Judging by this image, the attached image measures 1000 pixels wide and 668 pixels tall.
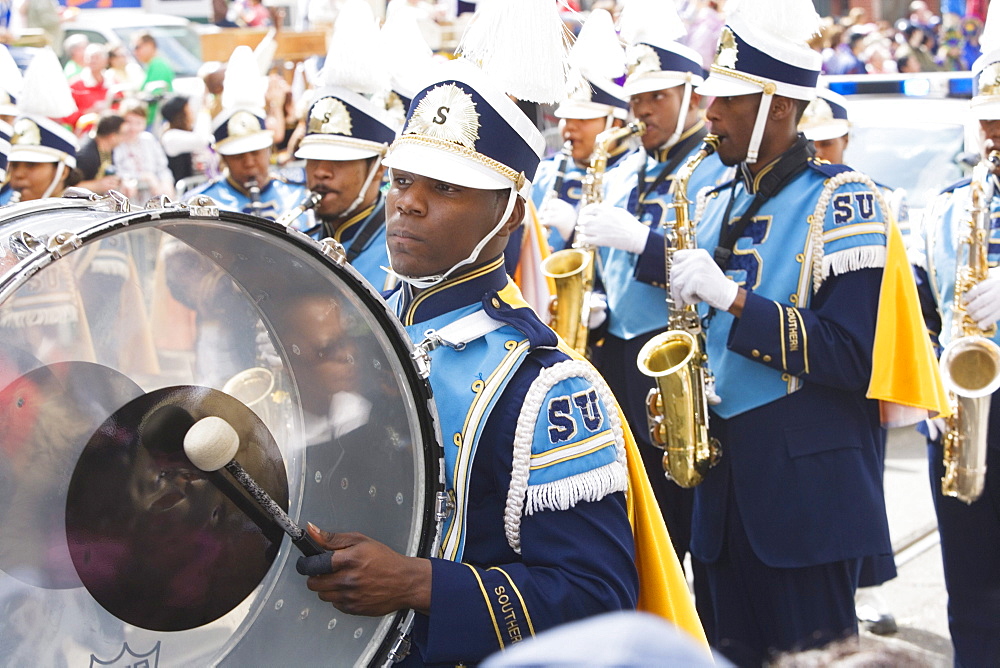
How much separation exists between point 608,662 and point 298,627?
1.13m

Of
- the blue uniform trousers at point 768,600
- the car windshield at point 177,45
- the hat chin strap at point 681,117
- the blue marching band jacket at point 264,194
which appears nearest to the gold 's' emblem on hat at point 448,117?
the blue uniform trousers at point 768,600

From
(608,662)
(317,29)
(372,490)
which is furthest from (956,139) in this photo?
(608,662)

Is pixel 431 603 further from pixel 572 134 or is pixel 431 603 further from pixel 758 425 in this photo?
pixel 572 134

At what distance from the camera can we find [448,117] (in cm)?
219

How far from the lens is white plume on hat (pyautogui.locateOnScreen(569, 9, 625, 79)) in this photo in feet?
18.7

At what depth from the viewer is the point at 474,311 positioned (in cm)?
221

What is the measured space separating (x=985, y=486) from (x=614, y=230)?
1.45m

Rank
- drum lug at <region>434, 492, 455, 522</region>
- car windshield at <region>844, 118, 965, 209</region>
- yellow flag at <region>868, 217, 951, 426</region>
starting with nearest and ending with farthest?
drum lug at <region>434, 492, 455, 522</region>
yellow flag at <region>868, 217, 951, 426</region>
car windshield at <region>844, 118, 965, 209</region>

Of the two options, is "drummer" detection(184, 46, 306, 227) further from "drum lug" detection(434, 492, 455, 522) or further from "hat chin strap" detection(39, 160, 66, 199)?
"drum lug" detection(434, 492, 455, 522)

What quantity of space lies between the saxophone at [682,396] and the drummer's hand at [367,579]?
5.44 feet

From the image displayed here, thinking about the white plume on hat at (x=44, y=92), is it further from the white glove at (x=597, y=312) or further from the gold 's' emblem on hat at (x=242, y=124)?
the white glove at (x=597, y=312)

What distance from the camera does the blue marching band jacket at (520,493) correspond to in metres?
1.94

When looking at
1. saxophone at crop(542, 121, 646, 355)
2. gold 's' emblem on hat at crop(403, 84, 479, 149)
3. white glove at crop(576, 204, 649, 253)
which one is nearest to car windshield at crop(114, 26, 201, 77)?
saxophone at crop(542, 121, 646, 355)

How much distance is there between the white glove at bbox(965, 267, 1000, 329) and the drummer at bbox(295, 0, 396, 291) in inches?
78.8
